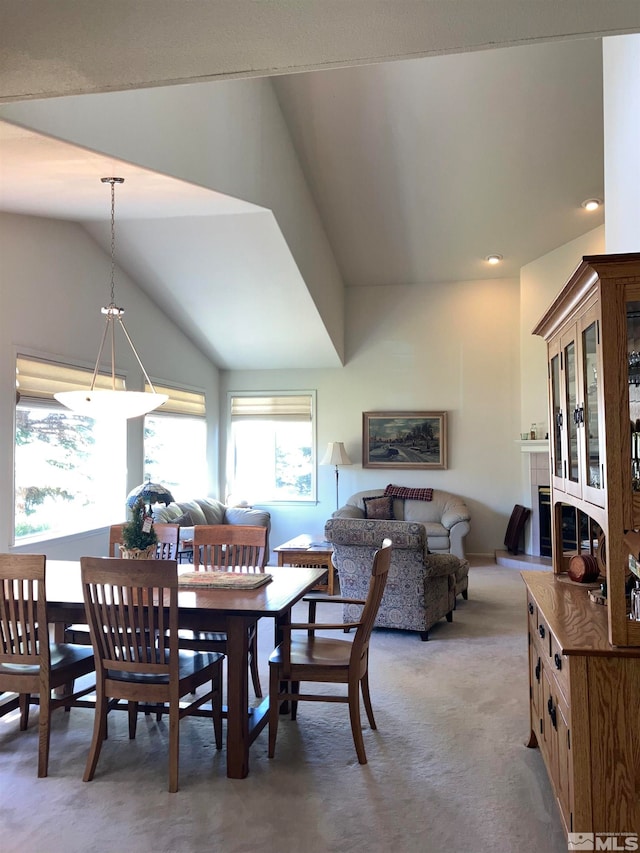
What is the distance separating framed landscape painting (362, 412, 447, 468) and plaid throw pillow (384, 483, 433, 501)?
369 mm

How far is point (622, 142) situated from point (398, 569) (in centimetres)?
297

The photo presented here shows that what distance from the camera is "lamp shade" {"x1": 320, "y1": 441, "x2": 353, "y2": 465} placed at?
8.07 meters

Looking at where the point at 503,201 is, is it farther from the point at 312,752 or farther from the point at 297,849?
the point at 297,849

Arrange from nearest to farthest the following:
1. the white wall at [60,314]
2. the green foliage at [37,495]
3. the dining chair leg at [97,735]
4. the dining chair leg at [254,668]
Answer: the dining chair leg at [97,735] < the dining chair leg at [254,668] < the white wall at [60,314] < the green foliage at [37,495]

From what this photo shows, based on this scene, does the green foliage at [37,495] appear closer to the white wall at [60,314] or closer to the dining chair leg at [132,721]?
the white wall at [60,314]

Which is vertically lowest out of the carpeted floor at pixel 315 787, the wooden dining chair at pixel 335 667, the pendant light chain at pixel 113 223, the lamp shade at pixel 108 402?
the carpeted floor at pixel 315 787

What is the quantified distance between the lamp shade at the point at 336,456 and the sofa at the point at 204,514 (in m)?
1.15

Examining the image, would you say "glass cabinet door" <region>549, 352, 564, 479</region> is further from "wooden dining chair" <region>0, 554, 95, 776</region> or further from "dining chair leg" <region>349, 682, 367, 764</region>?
"wooden dining chair" <region>0, 554, 95, 776</region>

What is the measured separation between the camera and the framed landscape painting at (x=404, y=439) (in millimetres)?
8203

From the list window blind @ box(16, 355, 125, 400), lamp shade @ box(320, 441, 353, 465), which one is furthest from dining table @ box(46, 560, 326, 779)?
lamp shade @ box(320, 441, 353, 465)

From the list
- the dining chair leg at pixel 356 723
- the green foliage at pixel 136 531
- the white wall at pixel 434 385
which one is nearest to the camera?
the dining chair leg at pixel 356 723

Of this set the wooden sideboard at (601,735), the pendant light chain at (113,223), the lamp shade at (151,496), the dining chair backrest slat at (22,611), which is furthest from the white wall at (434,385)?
the wooden sideboard at (601,735)

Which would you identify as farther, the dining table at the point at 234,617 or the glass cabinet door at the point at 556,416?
the glass cabinet door at the point at 556,416

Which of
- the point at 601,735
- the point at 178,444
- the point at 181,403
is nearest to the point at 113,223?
the point at 181,403
